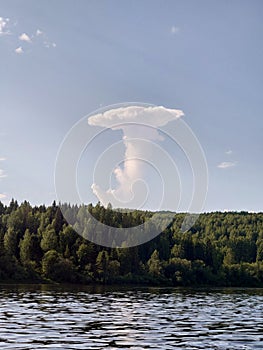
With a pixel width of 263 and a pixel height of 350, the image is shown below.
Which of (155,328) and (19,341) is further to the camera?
(155,328)

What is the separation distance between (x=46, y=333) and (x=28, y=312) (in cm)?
1978

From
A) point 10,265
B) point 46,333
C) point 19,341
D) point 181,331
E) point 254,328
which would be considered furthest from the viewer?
point 10,265

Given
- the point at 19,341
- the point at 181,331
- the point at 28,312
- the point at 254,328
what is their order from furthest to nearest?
the point at 28,312 → the point at 254,328 → the point at 181,331 → the point at 19,341

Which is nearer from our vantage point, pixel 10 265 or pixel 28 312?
pixel 28 312

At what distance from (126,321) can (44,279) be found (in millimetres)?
134177

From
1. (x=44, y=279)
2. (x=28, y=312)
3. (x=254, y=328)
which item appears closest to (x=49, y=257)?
(x=44, y=279)

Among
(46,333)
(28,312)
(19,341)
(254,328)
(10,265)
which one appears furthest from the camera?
(10,265)

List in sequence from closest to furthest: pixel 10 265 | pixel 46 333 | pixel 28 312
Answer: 1. pixel 46 333
2. pixel 28 312
3. pixel 10 265

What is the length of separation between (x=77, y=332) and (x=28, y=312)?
18.9 m

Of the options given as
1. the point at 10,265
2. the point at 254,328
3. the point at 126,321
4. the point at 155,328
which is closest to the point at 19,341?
the point at 155,328

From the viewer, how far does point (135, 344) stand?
134ft

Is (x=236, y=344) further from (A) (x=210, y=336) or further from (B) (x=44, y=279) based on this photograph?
(B) (x=44, y=279)

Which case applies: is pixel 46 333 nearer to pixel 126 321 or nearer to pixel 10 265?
pixel 126 321

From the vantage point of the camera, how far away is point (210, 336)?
4734 cm
